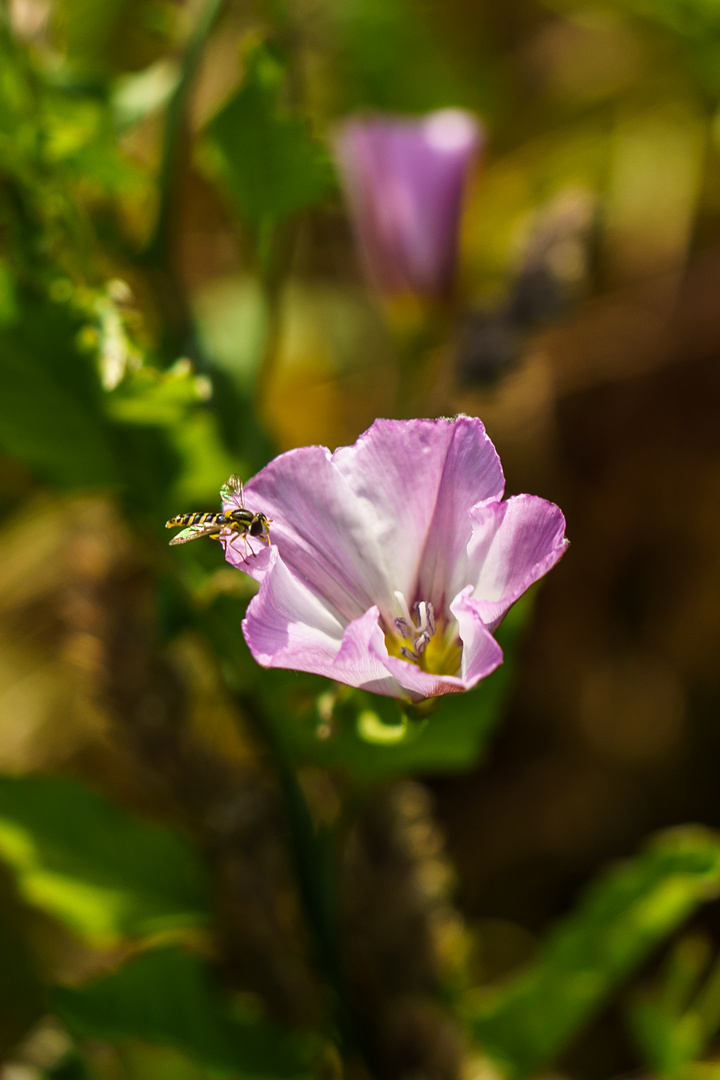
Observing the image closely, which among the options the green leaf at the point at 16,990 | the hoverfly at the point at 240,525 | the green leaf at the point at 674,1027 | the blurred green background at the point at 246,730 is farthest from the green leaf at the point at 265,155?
the green leaf at the point at 16,990

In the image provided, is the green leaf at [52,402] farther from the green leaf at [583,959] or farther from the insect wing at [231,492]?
the green leaf at [583,959]

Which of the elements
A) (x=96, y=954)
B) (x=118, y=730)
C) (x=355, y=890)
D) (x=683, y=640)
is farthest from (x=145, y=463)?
(x=683, y=640)

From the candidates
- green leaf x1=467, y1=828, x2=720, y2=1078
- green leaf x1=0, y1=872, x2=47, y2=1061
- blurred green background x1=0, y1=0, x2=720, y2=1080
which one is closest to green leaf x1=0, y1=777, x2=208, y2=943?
blurred green background x1=0, y1=0, x2=720, y2=1080

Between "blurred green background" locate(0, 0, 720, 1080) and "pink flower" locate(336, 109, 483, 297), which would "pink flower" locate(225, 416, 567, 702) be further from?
"pink flower" locate(336, 109, 483, 297)

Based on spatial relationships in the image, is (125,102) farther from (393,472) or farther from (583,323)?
(583,323)

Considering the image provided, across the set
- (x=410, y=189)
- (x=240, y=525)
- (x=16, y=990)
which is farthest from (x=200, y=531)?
(x=16, y=990)
